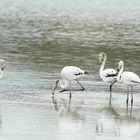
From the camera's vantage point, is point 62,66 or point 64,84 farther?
point 62,66

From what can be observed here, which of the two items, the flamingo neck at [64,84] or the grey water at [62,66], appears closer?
the grey water at [62,66]

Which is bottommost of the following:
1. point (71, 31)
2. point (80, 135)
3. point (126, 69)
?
point (80, 135)

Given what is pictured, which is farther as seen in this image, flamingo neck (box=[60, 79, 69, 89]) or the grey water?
flamingo neck (box=[60, 79, 69, 89])

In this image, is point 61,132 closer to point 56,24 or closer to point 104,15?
point 56,24

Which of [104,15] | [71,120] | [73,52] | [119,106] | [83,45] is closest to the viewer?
[71,120]

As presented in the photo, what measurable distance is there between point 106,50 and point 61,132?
609 inches

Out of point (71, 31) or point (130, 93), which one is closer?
point (130, 93)

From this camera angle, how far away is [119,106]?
17.3 metres

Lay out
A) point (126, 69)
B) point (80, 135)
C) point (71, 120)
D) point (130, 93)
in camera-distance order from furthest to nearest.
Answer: point (126, 69) < point (130, 93) < point (71, 120) < point (80, 135)

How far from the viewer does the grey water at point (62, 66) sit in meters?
14.6

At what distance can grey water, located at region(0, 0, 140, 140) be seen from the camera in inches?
576

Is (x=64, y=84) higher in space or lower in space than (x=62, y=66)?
lower

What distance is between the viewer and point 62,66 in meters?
24.5

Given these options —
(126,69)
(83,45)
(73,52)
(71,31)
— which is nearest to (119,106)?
(126,69)
